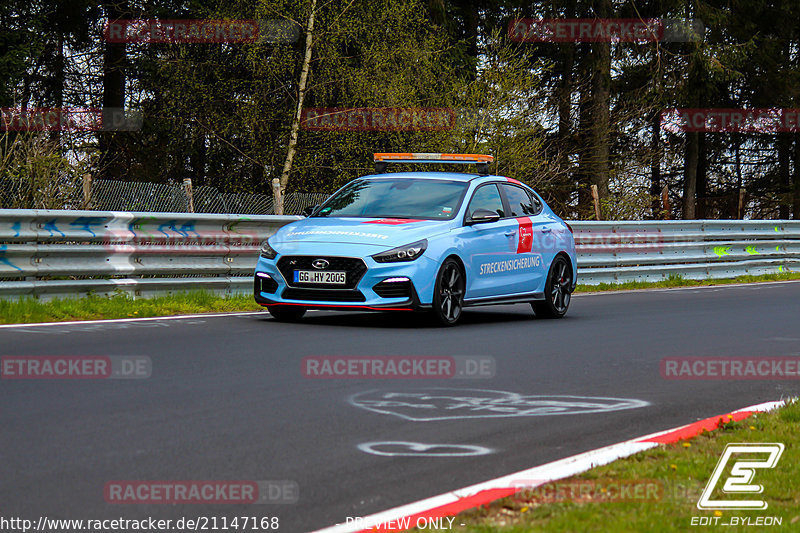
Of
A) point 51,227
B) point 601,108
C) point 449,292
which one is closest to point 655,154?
point 601,108

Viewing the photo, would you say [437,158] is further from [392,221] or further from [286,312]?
[286,312]

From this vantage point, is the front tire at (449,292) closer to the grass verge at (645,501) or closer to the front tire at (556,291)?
the front tire at (556,291)

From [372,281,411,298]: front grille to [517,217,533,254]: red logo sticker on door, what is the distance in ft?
7.83

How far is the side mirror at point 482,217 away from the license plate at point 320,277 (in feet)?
5.69

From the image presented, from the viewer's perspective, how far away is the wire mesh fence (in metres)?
15.9

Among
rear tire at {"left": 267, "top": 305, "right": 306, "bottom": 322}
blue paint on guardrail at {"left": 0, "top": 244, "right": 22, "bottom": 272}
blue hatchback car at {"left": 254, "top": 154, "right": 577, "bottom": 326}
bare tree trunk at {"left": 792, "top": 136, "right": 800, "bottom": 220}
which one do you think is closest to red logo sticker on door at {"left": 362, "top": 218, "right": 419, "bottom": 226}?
blue hatchback car at {"left": 254, "top": 154, "right": 577, "bottom": 326}

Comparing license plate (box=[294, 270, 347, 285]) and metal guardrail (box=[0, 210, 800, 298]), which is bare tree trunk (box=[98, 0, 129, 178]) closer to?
metal guardrail (box=[0, 210, 800, 298])

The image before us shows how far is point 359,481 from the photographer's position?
525 cm

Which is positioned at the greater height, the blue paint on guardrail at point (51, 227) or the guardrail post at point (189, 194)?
the guardrail post at point (189, 194)

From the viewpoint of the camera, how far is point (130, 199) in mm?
17703

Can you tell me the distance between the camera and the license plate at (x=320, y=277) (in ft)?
38.7

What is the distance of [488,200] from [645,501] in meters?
8.98

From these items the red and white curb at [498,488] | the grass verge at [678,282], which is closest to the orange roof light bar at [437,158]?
the grass verge at [678,282]

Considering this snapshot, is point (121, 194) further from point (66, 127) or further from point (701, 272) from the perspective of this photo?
point (66, 127)
